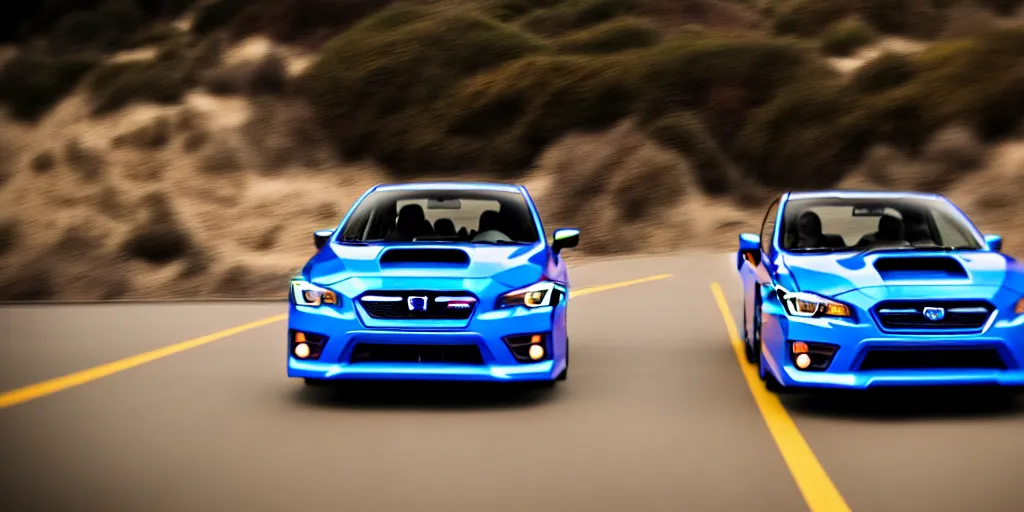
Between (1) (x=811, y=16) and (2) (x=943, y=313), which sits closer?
(2) (x=943, y=313)

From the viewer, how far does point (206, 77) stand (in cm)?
5222

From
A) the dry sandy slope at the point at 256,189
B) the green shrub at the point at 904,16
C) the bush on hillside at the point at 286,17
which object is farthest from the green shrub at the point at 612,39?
Result: the bush on hillside at the point at 286,17

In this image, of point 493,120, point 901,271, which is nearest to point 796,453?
point 901,271

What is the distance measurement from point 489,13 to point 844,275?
47.3 m

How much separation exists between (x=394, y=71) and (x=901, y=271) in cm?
4155

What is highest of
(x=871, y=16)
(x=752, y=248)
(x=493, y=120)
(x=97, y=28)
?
(x=97, y=28)

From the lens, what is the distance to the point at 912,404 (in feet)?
31.8

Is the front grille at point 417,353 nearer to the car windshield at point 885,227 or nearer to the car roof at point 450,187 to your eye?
the car roof at point 450,187

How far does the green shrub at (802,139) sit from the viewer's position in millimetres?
42938

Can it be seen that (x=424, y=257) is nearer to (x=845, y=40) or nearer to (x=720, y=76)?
(x=720, y=76)

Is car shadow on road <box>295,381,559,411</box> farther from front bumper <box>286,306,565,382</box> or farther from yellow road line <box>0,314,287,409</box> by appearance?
yellow road line <box>0,314,287,409</box>

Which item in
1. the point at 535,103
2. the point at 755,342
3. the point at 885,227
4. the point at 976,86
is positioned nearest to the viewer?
the point at 755,342

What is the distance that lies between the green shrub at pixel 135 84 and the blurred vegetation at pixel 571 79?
0.26ft

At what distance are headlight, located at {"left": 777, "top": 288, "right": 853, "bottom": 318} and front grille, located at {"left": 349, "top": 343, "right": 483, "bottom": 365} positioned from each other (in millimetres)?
2040
